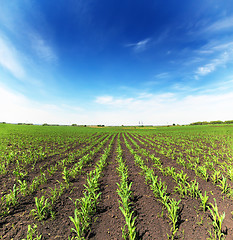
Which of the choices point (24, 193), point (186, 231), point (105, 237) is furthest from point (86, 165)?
point (186, 231)

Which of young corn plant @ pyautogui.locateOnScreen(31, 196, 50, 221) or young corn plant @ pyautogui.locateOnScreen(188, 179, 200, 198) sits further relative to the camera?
young corn plant @ pyautogui.locateOnScreen(188, 179, 200, 198)

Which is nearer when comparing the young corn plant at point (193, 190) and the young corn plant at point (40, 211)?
the young corn plant at point (40, 211)

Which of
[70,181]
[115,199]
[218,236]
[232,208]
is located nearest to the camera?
[218,236]

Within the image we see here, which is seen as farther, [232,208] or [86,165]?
[86,165]

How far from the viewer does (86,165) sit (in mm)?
8258

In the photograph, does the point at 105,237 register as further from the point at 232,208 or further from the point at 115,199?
the point at 232,208

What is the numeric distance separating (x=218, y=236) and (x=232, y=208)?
62.1 inches

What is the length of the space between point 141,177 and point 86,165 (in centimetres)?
424

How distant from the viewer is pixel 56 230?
3.05 m

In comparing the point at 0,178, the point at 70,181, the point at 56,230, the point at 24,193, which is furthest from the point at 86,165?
the point at 56,230

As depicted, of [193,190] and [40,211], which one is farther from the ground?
[193,190]

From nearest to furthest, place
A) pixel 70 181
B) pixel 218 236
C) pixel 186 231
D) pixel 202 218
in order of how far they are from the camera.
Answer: pixel 218 236 < pixel 186 231 < pixel 202 218 < pixel 70 181

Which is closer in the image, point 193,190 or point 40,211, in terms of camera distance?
point 40,211

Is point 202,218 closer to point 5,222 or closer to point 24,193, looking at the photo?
point 5,222
